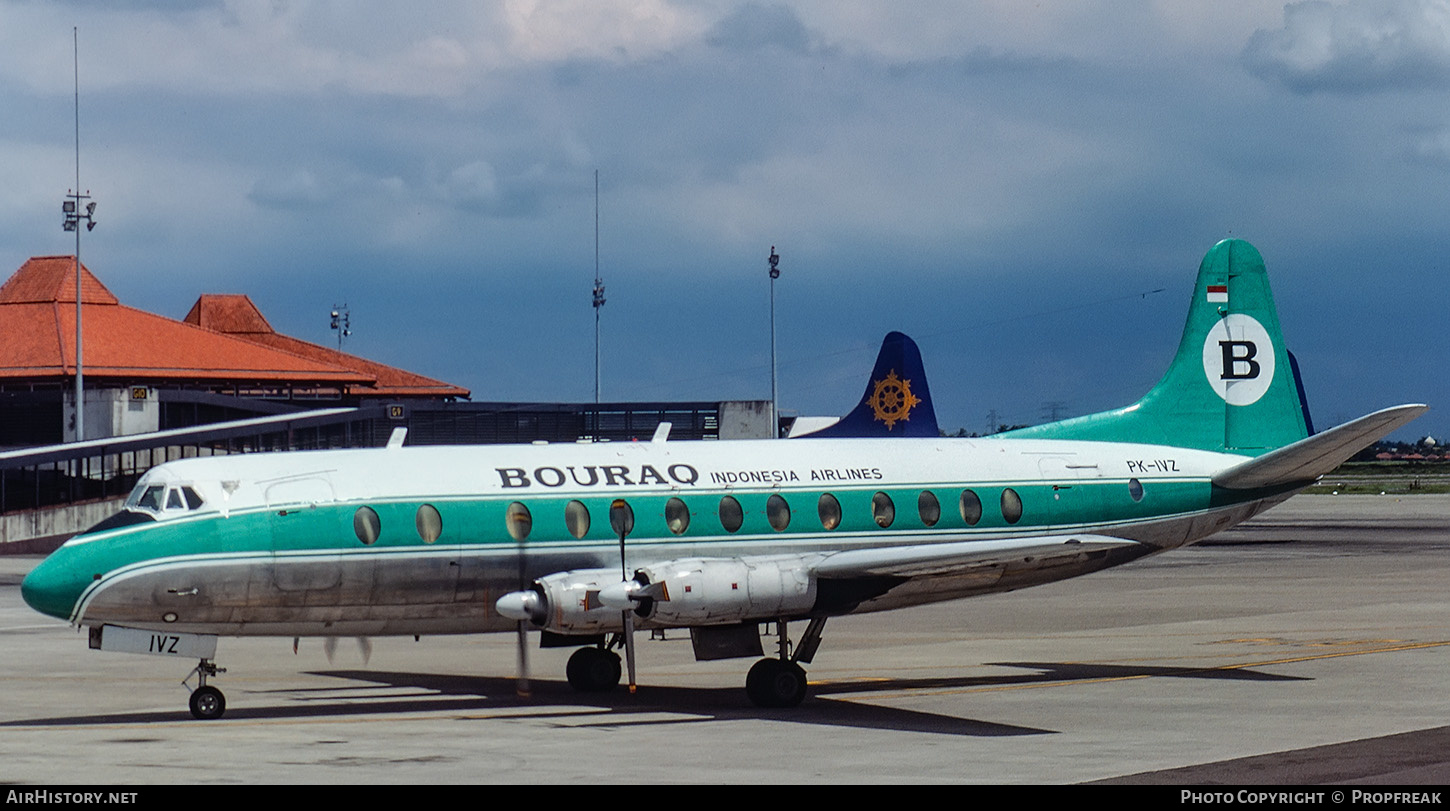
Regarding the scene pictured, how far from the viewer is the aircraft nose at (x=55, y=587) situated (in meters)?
20.7

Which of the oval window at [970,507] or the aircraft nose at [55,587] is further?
the oval window at [970,507]

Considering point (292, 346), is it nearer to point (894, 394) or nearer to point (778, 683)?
point (894, 394)

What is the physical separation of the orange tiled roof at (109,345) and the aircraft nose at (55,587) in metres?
69.4

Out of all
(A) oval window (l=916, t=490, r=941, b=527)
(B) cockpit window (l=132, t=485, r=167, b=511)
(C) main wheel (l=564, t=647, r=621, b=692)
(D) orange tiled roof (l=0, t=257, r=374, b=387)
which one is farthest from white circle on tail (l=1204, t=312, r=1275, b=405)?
(D) orange tiled roof (l=0, t=257, r=374, b=387)

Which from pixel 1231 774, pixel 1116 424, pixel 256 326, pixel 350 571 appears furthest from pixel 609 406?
pixel 1231 774

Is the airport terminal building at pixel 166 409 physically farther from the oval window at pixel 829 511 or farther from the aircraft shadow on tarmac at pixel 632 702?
the oval window at pixel 829 511

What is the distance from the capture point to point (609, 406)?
92375mm

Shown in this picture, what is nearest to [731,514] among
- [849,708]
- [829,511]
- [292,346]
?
[829,511]

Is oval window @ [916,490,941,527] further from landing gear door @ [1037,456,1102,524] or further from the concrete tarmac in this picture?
the concrete tarmac

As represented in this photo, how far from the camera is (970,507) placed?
2573 centimetres

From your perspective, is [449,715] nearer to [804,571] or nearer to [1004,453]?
[804,571]

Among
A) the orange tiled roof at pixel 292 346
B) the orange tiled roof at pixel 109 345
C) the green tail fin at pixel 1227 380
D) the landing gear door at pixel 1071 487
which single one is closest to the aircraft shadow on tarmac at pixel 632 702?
the landing gear door at pixel 1071 487

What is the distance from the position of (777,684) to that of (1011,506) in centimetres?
514
